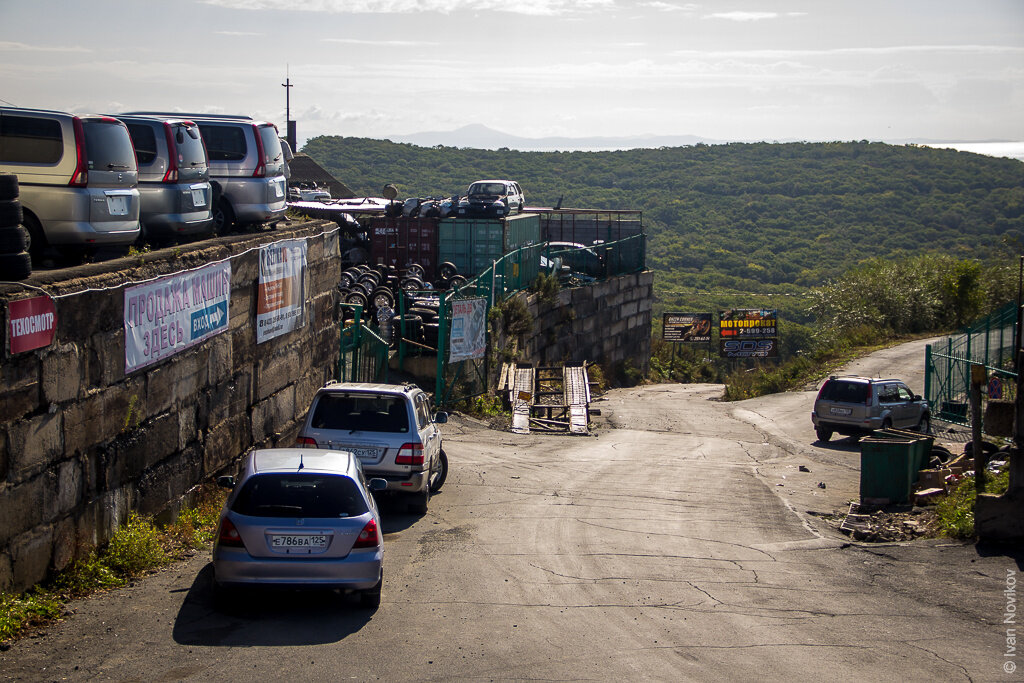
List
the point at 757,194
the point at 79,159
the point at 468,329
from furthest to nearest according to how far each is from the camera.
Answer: the point at 757,194 < the point at 468,329 < the point at 79,159

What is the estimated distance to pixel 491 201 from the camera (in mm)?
33094

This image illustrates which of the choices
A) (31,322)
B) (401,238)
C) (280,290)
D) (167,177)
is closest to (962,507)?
(280,290)

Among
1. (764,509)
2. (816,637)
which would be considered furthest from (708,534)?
(816,637)

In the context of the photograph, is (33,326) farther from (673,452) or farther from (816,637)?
(673,452)

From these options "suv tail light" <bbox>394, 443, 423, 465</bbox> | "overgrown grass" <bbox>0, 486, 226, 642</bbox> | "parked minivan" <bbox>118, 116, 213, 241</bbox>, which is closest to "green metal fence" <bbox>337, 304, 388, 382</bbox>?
"parked minivan" <bbox>118, 116, 213, 241</bbox>

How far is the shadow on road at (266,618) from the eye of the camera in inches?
305

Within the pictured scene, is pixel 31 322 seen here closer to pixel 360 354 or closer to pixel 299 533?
pixel 299 533

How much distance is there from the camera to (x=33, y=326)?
8.17 meters

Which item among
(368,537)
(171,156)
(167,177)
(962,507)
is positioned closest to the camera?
(368,537)

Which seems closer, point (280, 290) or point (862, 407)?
point (280, 290)

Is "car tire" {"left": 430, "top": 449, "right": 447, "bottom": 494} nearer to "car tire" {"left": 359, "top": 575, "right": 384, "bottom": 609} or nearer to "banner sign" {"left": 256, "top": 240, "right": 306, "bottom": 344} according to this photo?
"banner sign" {"left": 256, "top": 240, "right": 306, "bottom": 344}

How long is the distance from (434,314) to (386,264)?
8.93 metres

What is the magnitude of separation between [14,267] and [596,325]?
30292mm

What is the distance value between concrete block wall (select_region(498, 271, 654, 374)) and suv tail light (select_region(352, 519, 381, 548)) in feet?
60.1
